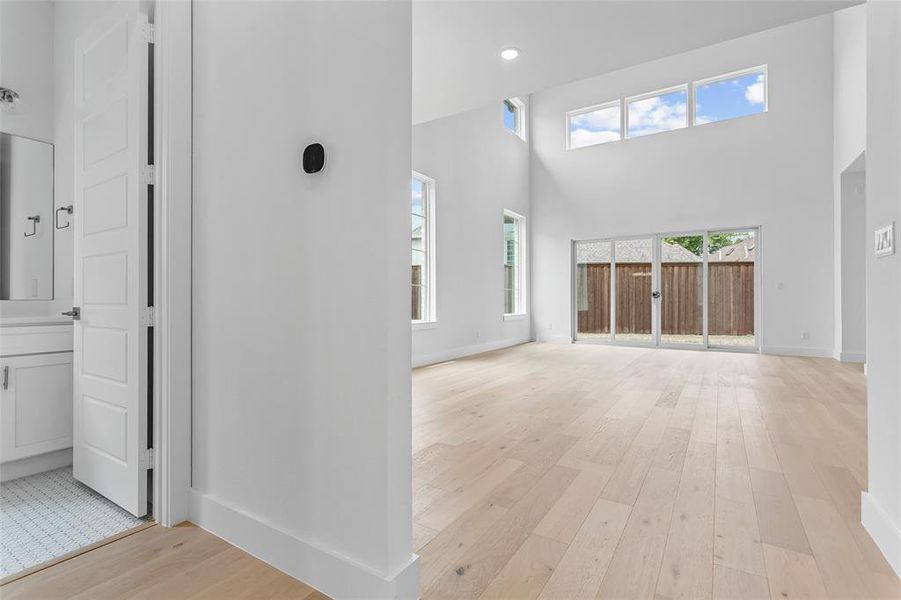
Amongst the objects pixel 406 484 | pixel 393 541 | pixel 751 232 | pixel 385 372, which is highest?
pixel 751 232

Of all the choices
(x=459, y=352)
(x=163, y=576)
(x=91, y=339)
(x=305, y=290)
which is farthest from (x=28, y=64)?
(x=459, y=352)

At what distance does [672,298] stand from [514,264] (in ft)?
9.12

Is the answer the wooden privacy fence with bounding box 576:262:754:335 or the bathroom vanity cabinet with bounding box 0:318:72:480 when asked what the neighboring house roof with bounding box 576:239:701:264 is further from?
the bathroom vanity cabinet with bounding box 0:318:72:480

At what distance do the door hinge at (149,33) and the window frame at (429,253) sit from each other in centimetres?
404

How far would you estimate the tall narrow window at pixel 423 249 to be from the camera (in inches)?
227

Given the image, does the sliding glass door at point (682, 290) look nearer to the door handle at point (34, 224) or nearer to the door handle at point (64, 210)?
the door handle at point (64, 210)

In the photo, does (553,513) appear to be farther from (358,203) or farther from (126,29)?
(126,29)

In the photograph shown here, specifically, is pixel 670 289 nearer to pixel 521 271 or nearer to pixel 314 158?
pixel 521 271

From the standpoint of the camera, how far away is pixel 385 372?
1204 millimetres

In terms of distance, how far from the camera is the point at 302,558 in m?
1.40

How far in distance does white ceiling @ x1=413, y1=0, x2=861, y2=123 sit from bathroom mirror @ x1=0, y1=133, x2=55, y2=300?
2651mm

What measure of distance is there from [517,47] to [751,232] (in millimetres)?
5561

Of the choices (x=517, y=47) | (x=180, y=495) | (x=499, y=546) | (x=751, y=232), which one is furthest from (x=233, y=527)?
(x=751, y=232)

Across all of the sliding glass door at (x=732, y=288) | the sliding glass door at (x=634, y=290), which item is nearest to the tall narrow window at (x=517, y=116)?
the sliding glass door at (x=634, y=290)
